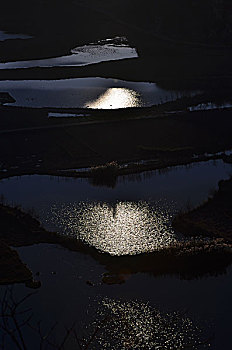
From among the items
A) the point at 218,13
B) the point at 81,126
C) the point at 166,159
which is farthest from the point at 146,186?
the point at 218,13

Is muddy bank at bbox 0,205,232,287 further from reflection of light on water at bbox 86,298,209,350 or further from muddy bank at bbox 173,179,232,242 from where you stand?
reflection of light on water at bbox 86,298,209,350

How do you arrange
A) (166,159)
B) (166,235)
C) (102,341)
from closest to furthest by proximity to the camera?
(102,341) → (166,235) → (166,159)

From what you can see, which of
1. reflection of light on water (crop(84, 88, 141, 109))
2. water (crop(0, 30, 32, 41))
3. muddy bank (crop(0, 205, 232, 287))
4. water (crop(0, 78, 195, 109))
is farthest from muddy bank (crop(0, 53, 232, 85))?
muddy bank (crop(0, 205, 232, 287))

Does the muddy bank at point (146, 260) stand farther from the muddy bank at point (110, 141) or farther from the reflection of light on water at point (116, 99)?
the reflection of light on water at point (116, 99)

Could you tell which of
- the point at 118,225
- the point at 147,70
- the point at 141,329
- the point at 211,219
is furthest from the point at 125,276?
the point at 147,70

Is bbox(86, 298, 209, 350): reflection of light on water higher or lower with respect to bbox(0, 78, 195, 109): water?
lower

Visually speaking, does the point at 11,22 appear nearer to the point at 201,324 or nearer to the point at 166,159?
the point at 166,159

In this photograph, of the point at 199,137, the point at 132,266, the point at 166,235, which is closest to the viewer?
the point at 132,266
